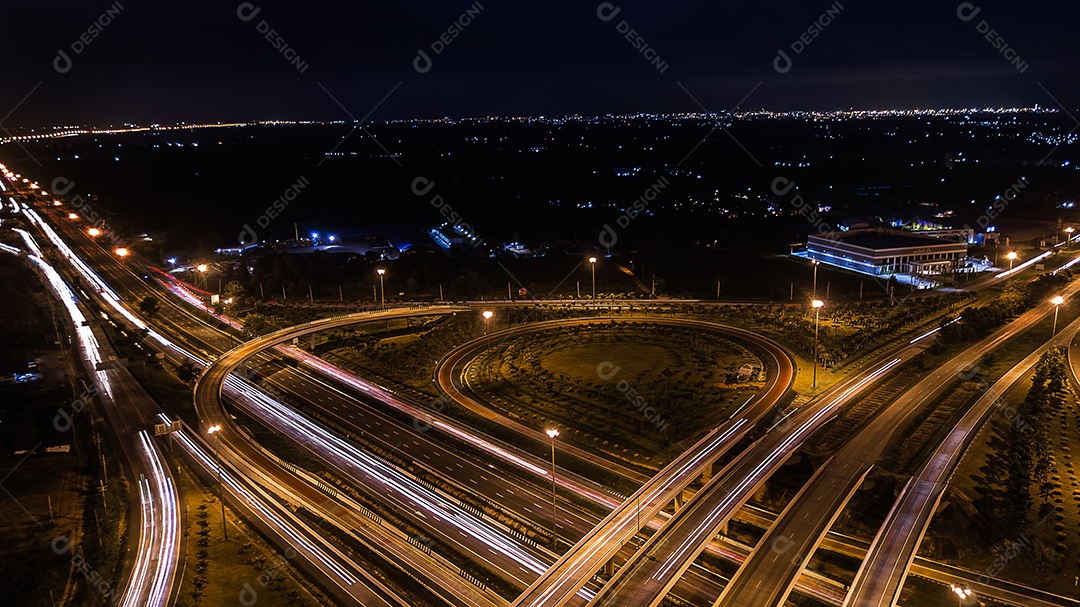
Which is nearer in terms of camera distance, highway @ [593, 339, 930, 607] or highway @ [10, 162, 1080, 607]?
highway @ [593, 339, 930, 607]

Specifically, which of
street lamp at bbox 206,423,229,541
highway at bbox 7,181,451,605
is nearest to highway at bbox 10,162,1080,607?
highway at bbox 7,181,451,605

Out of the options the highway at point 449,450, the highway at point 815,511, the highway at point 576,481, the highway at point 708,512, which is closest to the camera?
the highway at point 708,512

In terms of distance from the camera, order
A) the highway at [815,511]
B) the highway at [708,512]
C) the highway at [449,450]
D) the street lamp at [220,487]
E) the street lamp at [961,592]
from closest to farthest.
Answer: the highway at [708,512] < the highway at [815,511] < the street lamp at [961,592] < the street lamp at [220,487] < the highway at [449,450]

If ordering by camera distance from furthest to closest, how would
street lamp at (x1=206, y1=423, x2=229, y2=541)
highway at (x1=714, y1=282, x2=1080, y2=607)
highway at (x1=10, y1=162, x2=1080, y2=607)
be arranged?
street lamp at (x1=206, y1=423, x2=229, y2=541) < highway at (x1=10, y1=162, x2=1080, y2=607) < highway at (x1=714, y1=282, x2=1080, y2=607)

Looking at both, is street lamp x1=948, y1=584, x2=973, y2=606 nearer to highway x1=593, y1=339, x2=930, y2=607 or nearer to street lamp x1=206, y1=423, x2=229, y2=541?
highway x1=593, y1=339, x2=930, y2=607

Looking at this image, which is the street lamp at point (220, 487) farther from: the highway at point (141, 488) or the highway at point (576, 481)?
the highway at point (141, 488)

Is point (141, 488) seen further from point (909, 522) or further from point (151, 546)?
point (909, 522)

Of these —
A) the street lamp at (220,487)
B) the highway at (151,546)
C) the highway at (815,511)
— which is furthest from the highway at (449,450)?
the street lamp at (220,487)
